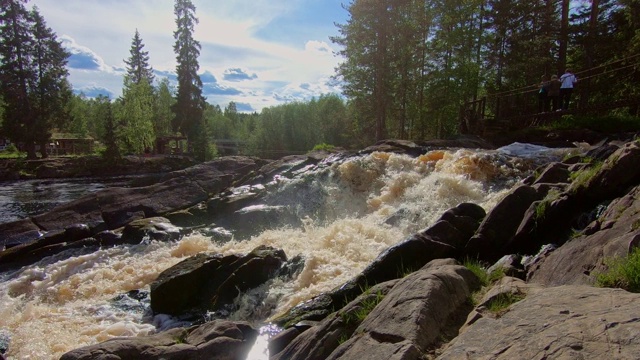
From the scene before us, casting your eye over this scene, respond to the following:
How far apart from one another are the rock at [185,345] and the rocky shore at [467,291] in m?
0.02

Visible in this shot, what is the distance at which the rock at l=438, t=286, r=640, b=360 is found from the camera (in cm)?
A: 272

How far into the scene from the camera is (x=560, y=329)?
10.1 feet

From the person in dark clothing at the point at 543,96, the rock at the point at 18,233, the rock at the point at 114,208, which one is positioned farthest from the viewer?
the person in dark clothing at the point at 543,96

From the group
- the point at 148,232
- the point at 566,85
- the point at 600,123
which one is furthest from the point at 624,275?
the point at 600,123

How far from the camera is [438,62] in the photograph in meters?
32.9

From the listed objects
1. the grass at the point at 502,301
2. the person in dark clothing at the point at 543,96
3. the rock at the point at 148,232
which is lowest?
the rock at the point at 148,232

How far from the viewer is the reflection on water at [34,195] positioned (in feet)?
70.7

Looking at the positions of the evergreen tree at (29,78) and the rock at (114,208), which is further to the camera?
the evergreen tree at (29,78)

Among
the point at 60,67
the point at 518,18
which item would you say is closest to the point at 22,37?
the point at 60,67

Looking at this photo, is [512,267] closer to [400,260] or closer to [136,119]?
[400,260]

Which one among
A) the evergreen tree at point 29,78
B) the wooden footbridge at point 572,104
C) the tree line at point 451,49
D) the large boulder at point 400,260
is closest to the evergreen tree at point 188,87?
the evergreen tree at point 29,78

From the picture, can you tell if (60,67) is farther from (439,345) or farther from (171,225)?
(439,345)

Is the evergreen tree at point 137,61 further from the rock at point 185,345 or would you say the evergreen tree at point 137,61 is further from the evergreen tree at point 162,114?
the rock at point 185,345

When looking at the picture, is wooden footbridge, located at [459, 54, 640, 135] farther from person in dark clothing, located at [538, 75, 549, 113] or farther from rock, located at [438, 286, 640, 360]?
rock, located at [438, 286, 640, 360]
